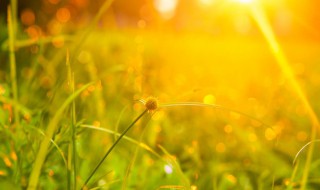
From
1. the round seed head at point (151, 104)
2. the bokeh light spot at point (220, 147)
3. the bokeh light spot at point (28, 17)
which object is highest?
the bokeh light spot at point (28, 17)

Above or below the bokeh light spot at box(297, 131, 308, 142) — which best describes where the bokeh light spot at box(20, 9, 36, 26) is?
above

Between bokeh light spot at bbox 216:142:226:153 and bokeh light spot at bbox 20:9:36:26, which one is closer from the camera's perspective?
bokeh light spot at bbox 216:142:226:153

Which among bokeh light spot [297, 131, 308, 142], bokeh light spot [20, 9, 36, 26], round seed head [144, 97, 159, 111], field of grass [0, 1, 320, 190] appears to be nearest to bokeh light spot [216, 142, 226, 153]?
field of grass [0, 1, 320, 190]

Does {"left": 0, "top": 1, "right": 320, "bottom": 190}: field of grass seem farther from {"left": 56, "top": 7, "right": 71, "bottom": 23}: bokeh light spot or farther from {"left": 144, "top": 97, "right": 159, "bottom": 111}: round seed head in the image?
{"left": 56, "top": 7, "right": 71, "bottom": 23}: bokeh light spot

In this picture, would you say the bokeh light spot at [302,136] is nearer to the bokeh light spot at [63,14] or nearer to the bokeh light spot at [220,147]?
the bokeh light spot at [220,147]

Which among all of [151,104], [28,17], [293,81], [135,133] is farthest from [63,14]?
[151,104]

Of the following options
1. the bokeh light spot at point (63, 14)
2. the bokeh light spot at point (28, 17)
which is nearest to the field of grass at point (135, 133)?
the bokeh light spot at point (63, 14)

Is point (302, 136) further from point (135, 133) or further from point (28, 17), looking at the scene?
point (28, 17)

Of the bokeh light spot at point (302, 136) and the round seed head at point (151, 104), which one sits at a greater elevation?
the bokeh light spot at point (302, 136)

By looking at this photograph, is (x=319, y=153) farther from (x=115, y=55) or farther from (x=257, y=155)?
(x=115, y=55)

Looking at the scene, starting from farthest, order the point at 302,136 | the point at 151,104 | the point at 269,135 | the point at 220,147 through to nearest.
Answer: the point at 302,136 → the point at 269,135 → the point at 220,147 → the point at 151,104

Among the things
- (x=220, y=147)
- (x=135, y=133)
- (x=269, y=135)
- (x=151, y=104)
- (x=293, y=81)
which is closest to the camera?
(x=151, y=104)

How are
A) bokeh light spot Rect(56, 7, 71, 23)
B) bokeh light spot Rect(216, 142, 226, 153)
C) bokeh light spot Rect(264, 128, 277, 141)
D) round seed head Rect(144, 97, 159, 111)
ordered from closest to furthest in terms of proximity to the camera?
round seed head Rect(144, 97, 159, 111), bokeh light spot Rect(216, 142, 226, 153), bokeh light spot Rect(264, 128, 277, 141), bokeh light spot Rect(56, 7, 71, 23)
